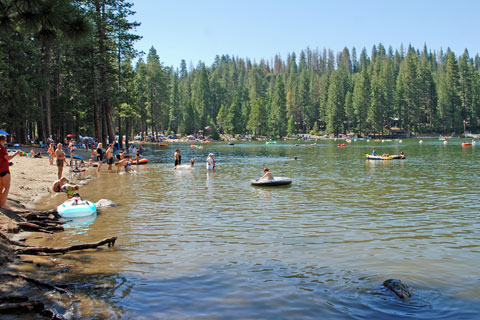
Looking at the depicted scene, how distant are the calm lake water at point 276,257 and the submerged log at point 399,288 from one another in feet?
0.35

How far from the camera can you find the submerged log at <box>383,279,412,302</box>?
750 cm

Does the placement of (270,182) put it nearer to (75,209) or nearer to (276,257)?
(75,209)

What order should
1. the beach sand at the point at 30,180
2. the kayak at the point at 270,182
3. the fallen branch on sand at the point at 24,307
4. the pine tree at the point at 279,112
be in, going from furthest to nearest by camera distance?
the pine tree at the point at 279,112
the kayak at the point at 270,182
the beach sand at the point at 30,180
the fallen branch on sand at the point at 24,307

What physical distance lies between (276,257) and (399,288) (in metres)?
3.10

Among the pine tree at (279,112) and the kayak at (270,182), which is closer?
the kayak at (270,182)

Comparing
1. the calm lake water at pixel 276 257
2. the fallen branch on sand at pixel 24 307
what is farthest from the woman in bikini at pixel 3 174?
the fallen branch on sand at pixel 24 307

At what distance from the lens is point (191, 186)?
23.9 meters

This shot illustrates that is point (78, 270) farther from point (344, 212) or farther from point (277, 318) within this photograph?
point (344, 212)

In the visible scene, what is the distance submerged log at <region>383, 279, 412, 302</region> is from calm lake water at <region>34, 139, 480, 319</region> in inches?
4.2

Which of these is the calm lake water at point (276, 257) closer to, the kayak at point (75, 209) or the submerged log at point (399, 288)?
the submerged log at point (399, 288)

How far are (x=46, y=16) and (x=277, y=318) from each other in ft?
25.5

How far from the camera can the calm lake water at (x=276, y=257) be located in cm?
718

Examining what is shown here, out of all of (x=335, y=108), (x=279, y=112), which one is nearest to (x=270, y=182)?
(x=335, y=108)

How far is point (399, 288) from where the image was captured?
771 centimetres
